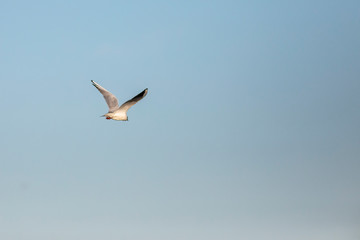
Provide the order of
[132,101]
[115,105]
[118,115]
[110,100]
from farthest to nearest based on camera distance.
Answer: [110,100] < [115,105] < [118,115] < [132,101]

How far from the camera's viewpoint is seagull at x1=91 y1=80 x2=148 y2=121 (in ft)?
328

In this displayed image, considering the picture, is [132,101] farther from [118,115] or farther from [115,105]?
[115,105]

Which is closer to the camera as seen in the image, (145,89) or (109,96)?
(145,89)

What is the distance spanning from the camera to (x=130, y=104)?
101 meters

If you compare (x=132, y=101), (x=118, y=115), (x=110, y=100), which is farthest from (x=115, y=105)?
(x=132, y=101)

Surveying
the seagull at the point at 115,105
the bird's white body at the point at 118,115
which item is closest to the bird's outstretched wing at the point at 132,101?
the seagull at the point at 115,105

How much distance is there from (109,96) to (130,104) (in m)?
6.07

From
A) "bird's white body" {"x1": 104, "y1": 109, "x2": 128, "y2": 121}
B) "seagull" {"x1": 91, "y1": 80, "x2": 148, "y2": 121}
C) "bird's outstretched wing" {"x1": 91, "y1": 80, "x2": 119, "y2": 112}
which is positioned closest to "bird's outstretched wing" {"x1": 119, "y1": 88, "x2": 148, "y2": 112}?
"seagull" {"x1": 91, "y1": 80, "x2": 148, "y2": 121}

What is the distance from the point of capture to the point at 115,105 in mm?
104250

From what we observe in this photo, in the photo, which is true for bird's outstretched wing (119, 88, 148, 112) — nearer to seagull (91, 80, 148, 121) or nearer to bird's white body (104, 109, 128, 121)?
seagull (91, 80, 148, 121)

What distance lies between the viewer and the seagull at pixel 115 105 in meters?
99.8

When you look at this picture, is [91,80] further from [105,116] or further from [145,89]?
[145,89]

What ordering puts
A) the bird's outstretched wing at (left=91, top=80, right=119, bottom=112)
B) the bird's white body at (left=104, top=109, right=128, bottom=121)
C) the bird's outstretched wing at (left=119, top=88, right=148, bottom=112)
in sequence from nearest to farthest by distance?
the bird's outstretched wing at (left=119, top=88, right=148, bottom=112), the bird's white body at (left=104, top=109, right=128, bottom=121), the bird's outstretched wing at (left=91, top=80, right=119, bottom=112)

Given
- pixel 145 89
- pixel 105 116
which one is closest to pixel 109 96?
pixel 105 116
